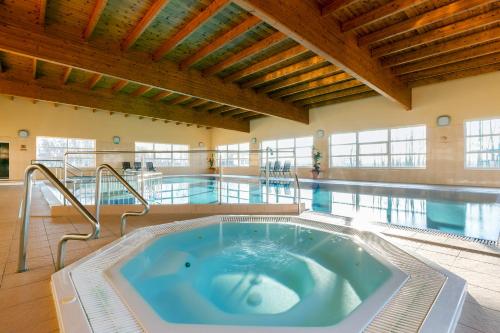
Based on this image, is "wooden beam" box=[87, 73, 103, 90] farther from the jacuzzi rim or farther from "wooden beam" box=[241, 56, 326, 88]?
the jacuzzi rim

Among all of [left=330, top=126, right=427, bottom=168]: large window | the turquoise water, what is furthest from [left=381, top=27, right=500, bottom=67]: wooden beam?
the turquoise water

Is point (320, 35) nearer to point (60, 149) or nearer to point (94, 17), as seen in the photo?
point (94, 17)

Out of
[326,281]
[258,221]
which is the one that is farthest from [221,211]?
[326,281]

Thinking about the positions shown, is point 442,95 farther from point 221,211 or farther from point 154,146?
point 154,146

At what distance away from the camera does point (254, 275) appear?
233 centimetres

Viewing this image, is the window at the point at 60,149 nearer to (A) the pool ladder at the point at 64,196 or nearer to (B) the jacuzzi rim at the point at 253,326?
Answer: (A) the pool ladder at the point at 64,196

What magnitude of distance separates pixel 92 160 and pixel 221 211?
827cm

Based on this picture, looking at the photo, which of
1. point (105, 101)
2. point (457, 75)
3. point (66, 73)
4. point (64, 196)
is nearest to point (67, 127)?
point (105, 101)

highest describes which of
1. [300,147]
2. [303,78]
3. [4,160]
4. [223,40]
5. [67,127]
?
[303,78]

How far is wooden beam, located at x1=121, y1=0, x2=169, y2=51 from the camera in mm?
3062

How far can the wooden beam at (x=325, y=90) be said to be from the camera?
247 inches

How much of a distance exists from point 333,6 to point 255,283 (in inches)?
138

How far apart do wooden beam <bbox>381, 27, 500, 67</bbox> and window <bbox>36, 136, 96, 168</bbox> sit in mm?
9625

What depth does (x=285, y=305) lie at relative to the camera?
1.82 m
